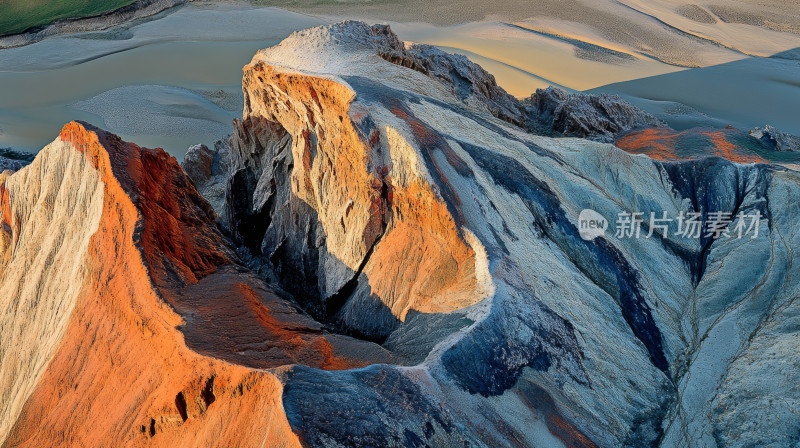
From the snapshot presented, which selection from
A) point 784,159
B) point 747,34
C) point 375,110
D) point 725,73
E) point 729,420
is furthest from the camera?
point 747,34

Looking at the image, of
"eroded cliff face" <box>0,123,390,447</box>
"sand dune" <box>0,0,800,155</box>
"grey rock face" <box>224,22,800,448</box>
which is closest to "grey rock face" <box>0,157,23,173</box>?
"sand dune" <box>0,0,800,155</box>

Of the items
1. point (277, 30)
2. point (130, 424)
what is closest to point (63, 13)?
point (277, 30)

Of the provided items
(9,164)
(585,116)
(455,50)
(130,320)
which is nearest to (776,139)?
(585,116)

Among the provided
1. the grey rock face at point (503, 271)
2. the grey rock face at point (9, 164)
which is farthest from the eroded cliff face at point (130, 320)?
the grey rock face at point (9, 164)

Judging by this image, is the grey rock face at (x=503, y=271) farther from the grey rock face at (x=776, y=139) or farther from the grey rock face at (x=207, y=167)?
the grey rock face at (x=776, y=139)

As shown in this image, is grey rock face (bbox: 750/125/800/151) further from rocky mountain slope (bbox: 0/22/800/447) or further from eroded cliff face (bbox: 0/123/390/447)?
eroded cliff face (bbox: 0/123/390/447)

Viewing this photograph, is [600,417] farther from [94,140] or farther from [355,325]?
[94,140]
